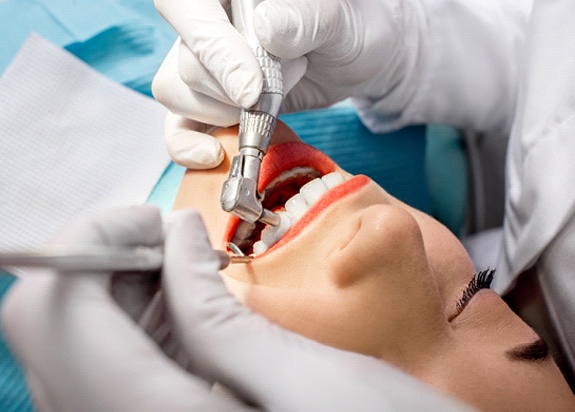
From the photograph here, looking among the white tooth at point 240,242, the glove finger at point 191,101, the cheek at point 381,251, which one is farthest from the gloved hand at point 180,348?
the glove finger at point 191,101

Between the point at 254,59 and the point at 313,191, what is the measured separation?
0.21m

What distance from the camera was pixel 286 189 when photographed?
3.10 ft

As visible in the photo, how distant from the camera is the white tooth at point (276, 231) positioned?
828 mm

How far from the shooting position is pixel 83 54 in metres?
1.26

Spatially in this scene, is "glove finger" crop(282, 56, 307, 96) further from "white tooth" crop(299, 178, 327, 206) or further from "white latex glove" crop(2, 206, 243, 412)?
"white latex glove" crop(2, 206, 243, 412)

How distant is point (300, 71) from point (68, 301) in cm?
62

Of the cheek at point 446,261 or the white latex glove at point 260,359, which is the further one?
the cheek at point 446,261

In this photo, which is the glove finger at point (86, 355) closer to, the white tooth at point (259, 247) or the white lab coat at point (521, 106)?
the white tooth at point (259, 247)

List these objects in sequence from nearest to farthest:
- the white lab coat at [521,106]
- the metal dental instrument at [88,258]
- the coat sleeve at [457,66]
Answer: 1. the metal dental instrument at [88,258]
2. the white lab coat at [521,106]
3. the coat sleeve at [457,66]

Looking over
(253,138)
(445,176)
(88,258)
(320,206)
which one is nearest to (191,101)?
(253,138)

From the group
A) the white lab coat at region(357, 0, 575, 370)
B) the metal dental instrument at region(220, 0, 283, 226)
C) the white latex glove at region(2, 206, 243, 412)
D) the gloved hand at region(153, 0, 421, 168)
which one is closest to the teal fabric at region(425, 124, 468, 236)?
the white lab coat at region(357, 0, 575, 370)

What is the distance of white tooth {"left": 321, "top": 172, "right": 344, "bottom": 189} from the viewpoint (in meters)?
0.87

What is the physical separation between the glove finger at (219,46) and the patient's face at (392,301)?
182 mm

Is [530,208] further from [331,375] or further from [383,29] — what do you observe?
[331,375]
